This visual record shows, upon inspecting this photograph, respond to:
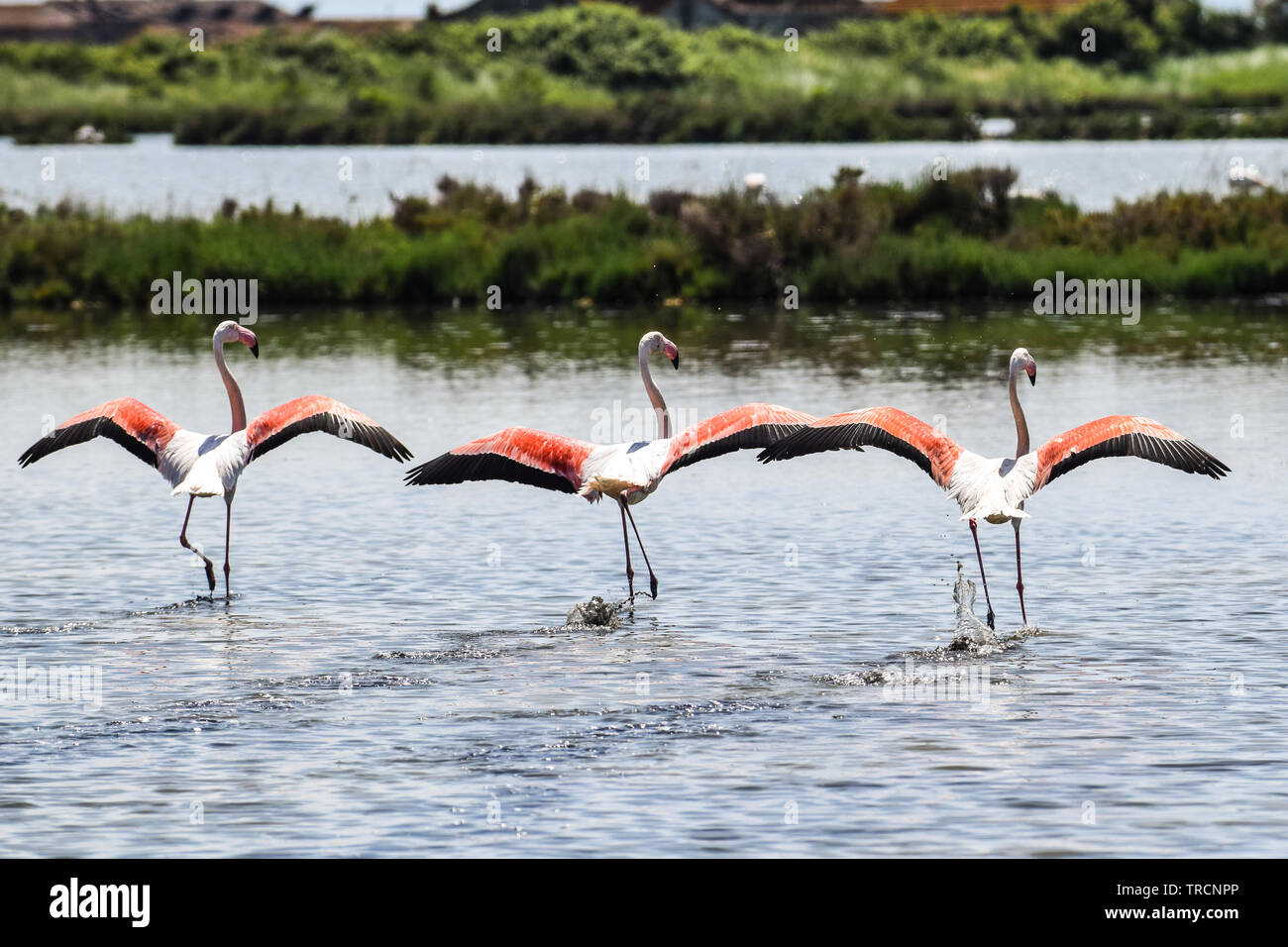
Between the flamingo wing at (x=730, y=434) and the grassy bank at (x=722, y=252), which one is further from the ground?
the grassy bank at (x=722, y=252)

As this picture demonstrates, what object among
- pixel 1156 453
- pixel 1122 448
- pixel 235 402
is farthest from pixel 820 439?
pixel 235 402

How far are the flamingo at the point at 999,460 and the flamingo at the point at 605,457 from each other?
349mm

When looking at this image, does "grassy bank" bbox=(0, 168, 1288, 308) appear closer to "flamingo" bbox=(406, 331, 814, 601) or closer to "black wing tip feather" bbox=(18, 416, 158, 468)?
"black wing tip feather" bbox=(18, 416, 158, 468)

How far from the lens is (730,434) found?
42.8ft

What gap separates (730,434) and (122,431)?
13.4 ft

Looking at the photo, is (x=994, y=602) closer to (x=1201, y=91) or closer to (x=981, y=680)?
(x=981, y=680)

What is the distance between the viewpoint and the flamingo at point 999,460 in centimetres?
1206

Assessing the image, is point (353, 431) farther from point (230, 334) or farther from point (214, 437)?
point (230, 334)

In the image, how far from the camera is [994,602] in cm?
1353

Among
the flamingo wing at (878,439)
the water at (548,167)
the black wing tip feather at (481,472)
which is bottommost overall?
the black wing tip feather at (481,472)

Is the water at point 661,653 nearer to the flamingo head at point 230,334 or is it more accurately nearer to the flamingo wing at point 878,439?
the flamingo wing at point 878,439

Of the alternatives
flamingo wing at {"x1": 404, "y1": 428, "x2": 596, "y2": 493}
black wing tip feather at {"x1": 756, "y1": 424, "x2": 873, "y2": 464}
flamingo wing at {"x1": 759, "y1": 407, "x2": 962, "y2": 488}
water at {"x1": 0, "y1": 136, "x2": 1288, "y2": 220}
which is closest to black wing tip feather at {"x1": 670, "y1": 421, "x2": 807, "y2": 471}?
flamingo wing at {"x1": 759, "y1": 407, "x2": 962, "y2": 488}

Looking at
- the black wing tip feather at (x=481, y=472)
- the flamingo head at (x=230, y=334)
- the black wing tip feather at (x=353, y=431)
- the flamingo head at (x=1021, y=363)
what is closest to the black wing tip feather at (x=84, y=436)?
the flamingo head at (x=230, y=334)
